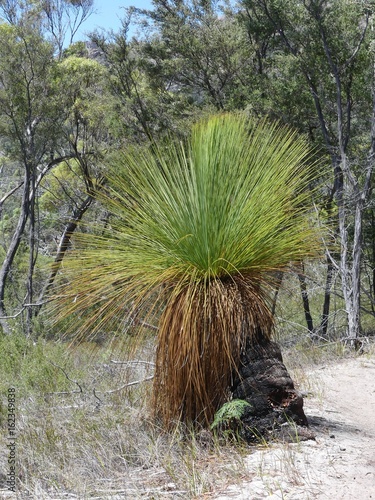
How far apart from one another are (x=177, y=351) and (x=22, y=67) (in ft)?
43.3

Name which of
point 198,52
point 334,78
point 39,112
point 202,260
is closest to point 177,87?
point 198,52

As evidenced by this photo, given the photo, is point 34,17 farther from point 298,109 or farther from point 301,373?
point 301,373

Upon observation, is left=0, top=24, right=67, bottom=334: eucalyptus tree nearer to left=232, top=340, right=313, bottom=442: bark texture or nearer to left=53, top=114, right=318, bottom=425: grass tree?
left=53, top=114, right=318, bottom=425: grass tree

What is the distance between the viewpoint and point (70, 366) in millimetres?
6609

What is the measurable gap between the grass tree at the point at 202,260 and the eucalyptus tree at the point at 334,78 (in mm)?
5190

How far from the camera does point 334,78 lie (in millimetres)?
11555

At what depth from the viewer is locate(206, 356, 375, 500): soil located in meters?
3.63

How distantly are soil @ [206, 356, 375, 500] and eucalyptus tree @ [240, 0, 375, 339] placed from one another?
4.62 meters

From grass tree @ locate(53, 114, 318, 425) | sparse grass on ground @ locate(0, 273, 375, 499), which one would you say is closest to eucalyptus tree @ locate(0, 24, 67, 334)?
sparse grass on ground @ locate(0, 273, 375, 499)

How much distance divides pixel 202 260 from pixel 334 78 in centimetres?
808

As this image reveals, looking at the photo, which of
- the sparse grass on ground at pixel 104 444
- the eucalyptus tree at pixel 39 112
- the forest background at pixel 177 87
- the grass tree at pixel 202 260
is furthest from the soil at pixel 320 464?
the eucalyptus tree at pixel 39 112

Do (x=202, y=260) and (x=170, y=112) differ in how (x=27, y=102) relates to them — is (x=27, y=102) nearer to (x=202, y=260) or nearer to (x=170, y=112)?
(x=170, y=112)

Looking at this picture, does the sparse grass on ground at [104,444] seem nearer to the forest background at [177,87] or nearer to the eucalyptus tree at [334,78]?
the eucalyptus tree at [334,78]

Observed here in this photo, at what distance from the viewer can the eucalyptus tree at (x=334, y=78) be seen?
1028 centimetres
